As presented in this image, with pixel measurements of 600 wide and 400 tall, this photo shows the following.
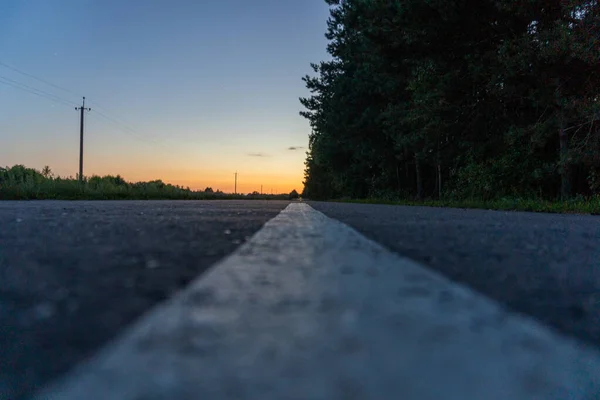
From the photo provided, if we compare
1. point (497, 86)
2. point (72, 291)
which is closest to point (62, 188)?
point (497, 86)

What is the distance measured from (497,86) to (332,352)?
17.0 meters

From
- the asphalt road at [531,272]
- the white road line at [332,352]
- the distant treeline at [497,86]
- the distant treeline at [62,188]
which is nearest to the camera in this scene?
the white road line at [332,352]

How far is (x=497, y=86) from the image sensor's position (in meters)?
15.6

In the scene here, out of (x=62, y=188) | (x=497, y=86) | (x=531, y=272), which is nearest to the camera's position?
(x=531, y=272)

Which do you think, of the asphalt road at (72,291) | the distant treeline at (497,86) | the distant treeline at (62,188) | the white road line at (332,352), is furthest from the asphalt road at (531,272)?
the distant treeline at (62,188)

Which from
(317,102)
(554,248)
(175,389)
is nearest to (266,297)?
(175,389)

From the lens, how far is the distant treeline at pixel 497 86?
42.5 feet

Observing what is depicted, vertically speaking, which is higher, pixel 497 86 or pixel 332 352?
pixel 497 86

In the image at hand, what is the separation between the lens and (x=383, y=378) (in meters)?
0.51

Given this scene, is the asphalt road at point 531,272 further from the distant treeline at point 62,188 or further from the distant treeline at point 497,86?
the distant treeline at point 62,188

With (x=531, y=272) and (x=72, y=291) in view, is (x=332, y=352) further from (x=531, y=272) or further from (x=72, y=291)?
(x=531, y=272)

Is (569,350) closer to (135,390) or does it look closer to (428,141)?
(135,390)

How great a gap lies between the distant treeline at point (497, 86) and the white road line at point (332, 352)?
43.0 ft

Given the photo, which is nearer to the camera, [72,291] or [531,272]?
[72,291]
